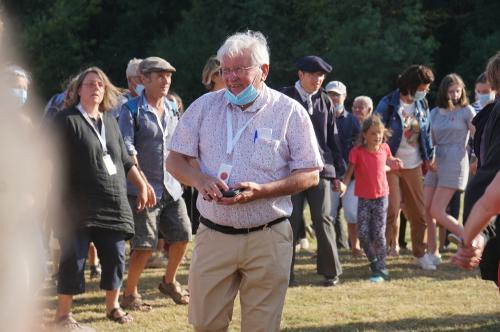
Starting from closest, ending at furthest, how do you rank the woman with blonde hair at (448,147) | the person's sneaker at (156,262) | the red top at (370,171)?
the red top at (370,171) → the woman with blonde hair at (448,147) → the person's sneaker at (156,262)

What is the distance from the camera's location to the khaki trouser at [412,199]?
380 inches

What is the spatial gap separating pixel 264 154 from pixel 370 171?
4.64 meters

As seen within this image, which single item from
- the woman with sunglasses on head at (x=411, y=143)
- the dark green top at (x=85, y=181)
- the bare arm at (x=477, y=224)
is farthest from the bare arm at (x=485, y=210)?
the woman with sunglasses on head at (x=411, y=143)

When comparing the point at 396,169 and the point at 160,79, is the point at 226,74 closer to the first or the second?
the point at 160,79

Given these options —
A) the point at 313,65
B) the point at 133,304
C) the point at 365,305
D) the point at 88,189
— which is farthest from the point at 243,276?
the point at 313,65

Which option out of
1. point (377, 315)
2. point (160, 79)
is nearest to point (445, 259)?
point (377, 315)

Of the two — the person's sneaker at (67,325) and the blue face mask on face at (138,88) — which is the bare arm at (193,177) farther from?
the blue face mask on face at (138,88)

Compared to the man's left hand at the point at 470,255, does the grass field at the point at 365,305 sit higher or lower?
lower

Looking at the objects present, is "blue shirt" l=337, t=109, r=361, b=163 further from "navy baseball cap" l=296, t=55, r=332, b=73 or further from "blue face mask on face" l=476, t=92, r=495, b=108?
"navy baseball cap" l=296, t=55, r=332, b=73

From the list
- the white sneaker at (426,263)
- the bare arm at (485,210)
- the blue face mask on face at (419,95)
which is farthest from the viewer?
the white sneaker at (426,263)

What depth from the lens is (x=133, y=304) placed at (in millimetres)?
7539

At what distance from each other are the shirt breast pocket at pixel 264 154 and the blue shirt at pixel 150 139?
112 inches

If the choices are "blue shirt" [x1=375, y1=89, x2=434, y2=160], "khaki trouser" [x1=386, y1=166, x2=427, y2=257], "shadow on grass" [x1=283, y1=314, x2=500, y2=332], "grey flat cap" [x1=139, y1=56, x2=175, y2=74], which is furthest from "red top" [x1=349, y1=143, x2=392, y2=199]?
"grey flat cap" [x1=139, y1=56, x2=175, y2=74]

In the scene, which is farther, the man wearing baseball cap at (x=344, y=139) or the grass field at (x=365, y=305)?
the man wearing baseball cap at (x=344, y=139)
